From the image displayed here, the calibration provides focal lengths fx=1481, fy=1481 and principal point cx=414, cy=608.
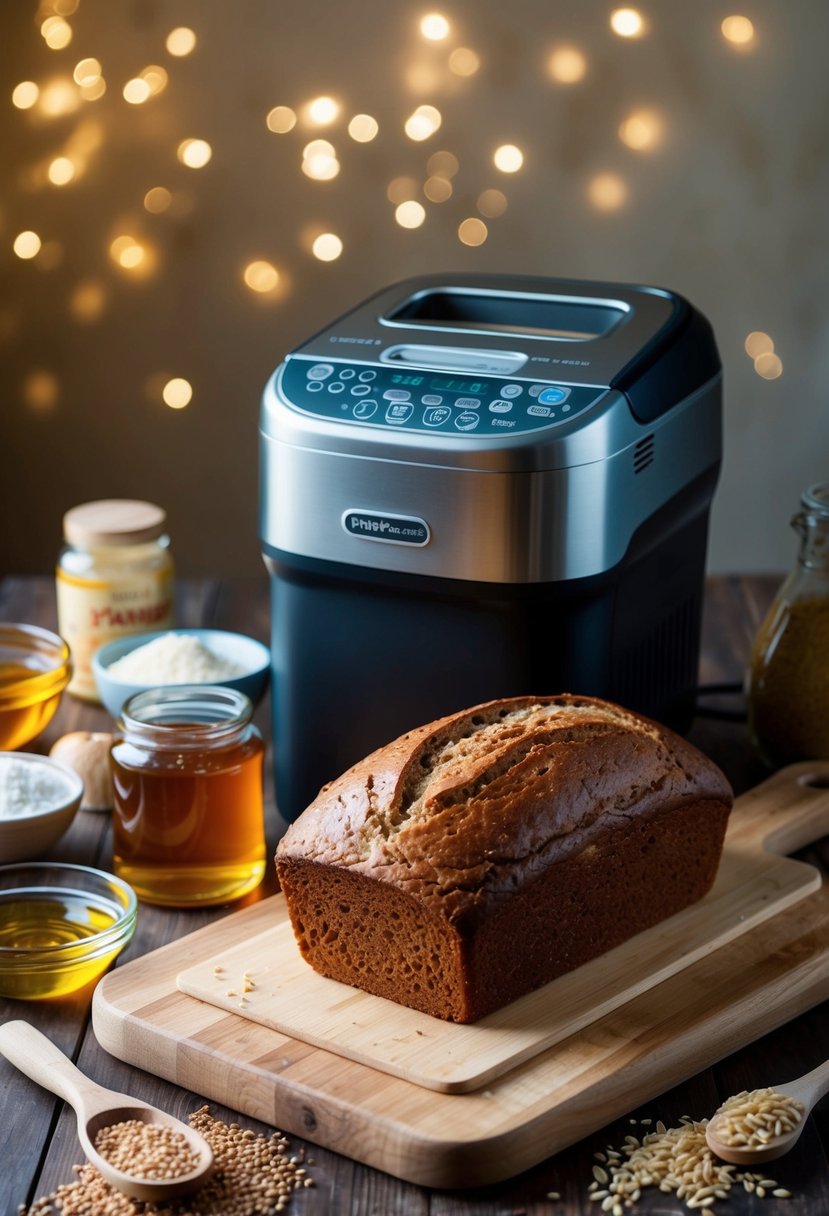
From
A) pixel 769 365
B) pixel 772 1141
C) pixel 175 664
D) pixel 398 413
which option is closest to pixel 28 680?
pixel 175 664

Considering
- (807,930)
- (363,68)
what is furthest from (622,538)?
(363,68)

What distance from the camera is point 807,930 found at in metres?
1.13

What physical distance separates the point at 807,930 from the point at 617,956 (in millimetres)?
162

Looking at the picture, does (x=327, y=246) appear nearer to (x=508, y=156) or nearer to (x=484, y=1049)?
(x=508, y=156)

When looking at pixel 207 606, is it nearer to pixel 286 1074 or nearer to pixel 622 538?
pixel 622 538

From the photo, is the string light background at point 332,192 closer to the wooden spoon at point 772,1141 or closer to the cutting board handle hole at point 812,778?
the cutting board handle hole at point 812,778

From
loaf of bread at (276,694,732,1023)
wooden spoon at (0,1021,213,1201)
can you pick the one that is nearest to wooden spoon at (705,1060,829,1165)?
loaf of bread at (276,694,732,1023)

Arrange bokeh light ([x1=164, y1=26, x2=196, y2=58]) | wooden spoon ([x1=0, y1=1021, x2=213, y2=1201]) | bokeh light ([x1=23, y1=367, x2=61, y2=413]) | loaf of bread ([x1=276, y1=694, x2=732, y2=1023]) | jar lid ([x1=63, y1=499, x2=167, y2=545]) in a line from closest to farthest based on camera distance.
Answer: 1. wooden spoon ([x1=0, y1=1021, x2=213, y2=1201])
2. loaf of bread ([x1=276, y1=694, x2=732, y2=1023])
3. jar lid ([x1=63, y1=499, x2=167, y2=545])
4. bokeh light ([x1=164, y1=26, x2=196, y2=58])
5. bokeh light ([x1=23, y1=367, x2=61, y2=413])

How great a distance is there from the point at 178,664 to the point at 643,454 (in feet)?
1.75

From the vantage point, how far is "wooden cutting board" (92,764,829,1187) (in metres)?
0.89

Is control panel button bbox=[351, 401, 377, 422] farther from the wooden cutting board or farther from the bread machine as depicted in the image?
the wooden cutting board

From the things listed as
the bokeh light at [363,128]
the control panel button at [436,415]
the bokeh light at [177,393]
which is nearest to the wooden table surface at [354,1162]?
the control panel button at [436,415]

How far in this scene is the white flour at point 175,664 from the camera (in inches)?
58.5

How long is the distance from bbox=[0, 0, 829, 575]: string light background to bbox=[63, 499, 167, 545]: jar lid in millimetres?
1151
